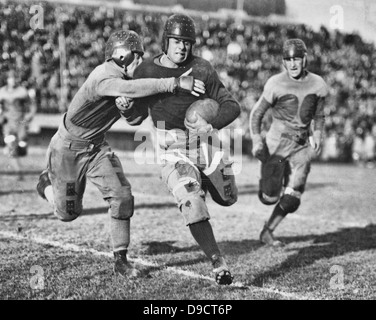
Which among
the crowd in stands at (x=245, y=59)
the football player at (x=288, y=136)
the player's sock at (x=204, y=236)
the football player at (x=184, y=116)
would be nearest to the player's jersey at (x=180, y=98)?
the football player at (x=184, y=116)

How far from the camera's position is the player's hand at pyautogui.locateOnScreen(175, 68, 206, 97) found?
426cm

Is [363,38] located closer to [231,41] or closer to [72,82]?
[231,41]

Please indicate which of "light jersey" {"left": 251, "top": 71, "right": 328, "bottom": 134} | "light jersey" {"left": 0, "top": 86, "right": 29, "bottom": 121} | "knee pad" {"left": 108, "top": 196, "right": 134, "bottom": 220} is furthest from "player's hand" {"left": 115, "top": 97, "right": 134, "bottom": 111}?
"light jersey" {"left": 0, "top": 86, "right": 29, "bottom": 121}

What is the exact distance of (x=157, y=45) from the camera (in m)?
18.4

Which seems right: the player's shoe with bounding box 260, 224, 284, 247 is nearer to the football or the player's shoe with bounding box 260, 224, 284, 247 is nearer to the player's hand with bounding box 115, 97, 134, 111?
the football

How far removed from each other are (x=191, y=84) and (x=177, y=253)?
1.92 meters

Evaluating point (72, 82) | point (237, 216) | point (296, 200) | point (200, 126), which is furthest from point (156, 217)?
point (72, 82)

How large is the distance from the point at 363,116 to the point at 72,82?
10480 millimetres

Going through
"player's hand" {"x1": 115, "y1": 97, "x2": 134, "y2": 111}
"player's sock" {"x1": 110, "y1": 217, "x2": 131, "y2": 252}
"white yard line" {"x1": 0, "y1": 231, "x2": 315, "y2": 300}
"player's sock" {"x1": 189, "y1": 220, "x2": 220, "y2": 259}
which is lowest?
"white yard line" {"x1": 0, "y1": 231, "x2": 315, "y2": 300}

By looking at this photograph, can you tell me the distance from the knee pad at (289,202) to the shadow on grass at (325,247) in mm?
414

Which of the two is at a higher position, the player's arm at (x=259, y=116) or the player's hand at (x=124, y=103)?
the player's hand at (x=124, y=103)

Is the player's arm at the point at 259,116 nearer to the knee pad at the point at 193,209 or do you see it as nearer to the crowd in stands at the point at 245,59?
the knee pad at the point at 193,209

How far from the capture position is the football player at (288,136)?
6.20m

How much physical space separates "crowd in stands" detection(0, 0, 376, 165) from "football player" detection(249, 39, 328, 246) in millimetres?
8647
